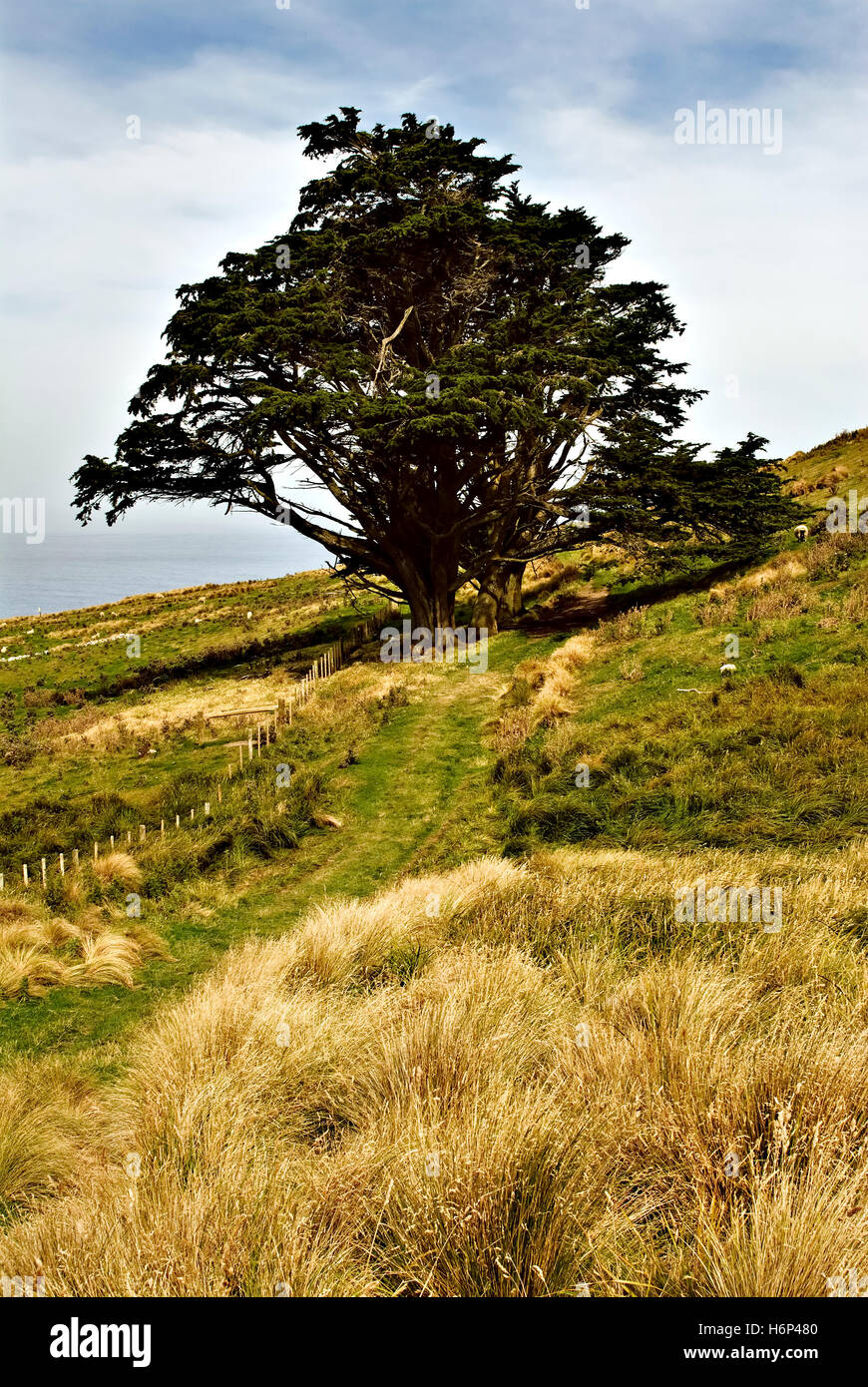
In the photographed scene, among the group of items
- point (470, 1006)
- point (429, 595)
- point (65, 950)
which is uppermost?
point (429, 595)

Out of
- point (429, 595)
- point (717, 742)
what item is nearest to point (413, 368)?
point (429, 595)

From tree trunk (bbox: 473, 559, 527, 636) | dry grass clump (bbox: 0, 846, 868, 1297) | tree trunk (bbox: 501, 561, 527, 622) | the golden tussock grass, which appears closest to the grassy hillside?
dry grass clump (bbox: 0, 846, 868, 1297)

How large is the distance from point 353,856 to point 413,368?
14.6 m

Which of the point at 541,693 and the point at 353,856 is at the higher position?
the point at 541,693

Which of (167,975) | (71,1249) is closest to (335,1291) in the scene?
(71,1249)

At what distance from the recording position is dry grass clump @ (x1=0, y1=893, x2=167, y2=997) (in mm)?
7875

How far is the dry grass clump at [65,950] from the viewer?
7.88 metres

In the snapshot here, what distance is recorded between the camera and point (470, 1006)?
15.2ft

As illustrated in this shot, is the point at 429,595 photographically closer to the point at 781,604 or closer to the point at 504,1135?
the point at 781,604

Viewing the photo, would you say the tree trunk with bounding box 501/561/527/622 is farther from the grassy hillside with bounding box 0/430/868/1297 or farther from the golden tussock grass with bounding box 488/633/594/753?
the grassy hillside with bounding box 0/430/868/1297

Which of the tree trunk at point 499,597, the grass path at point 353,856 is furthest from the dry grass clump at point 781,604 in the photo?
the tree trunk at point 499,597

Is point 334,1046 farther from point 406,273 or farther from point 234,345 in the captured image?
point 406,273

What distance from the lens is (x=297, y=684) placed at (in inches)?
872

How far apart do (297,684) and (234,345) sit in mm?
8757
